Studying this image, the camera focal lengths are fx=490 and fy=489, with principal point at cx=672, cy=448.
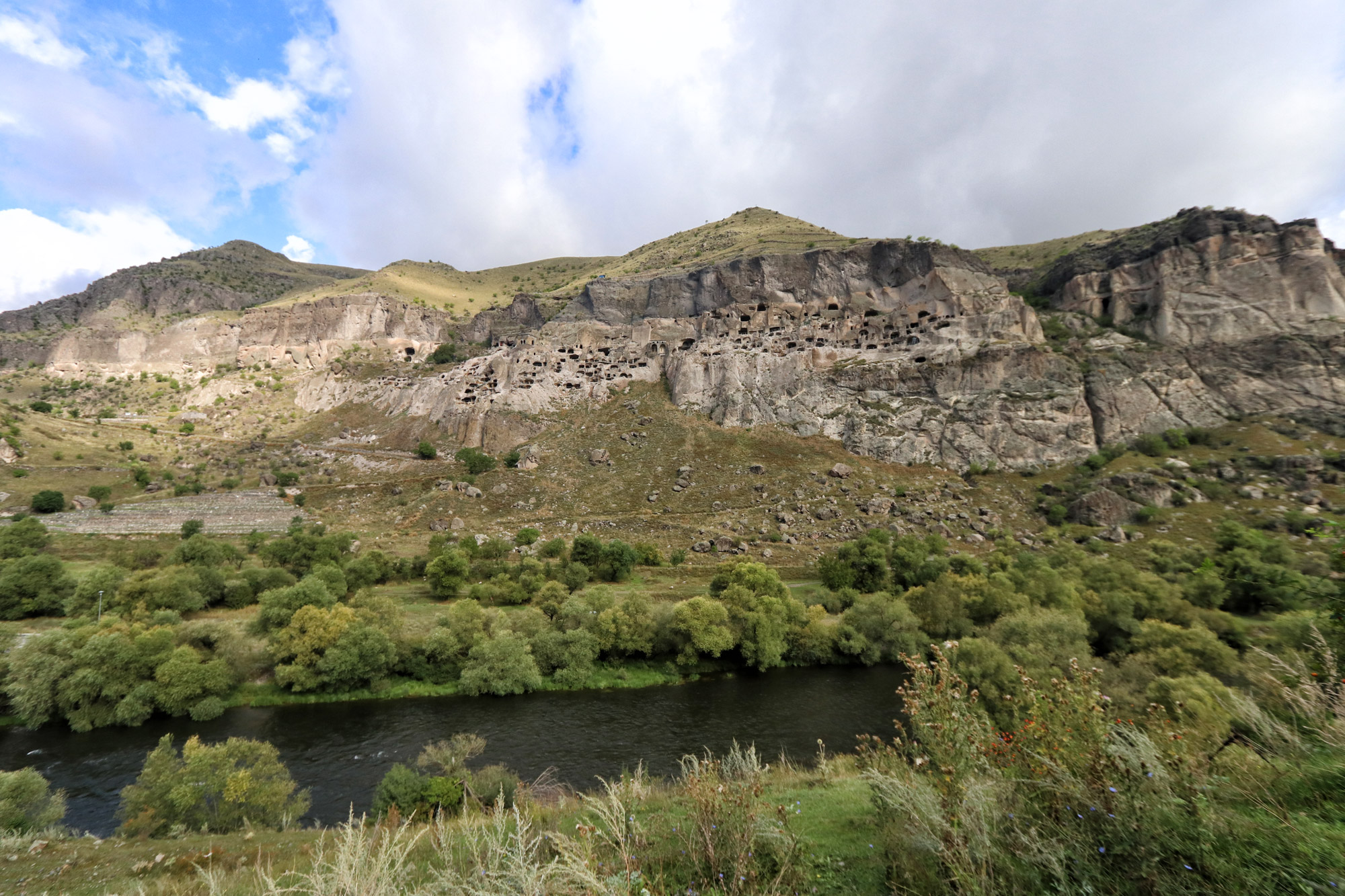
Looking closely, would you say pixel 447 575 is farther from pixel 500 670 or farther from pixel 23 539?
pixel 23 539

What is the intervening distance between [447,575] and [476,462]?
95.4 feet

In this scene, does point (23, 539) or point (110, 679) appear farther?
point (23, 539)

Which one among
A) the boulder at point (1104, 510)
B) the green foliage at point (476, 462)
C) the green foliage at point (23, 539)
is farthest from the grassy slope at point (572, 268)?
the green foliage at point (23, 539)

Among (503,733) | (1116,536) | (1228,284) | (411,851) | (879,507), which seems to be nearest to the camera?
(411,851)

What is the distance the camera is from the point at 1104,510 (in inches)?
1989

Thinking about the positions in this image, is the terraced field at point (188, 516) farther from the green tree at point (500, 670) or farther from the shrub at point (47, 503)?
the green tree at point (500, 670)

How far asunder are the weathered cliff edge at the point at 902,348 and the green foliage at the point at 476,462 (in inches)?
166

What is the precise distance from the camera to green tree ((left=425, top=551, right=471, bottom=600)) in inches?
1613

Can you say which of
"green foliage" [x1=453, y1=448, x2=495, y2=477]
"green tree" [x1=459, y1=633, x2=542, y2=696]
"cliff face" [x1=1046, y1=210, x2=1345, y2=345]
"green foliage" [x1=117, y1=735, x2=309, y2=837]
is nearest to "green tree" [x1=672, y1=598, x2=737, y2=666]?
"green tree" [x1=459, y1=633, x2=542, y2=696]

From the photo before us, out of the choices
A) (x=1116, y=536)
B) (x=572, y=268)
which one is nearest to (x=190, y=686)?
(x=1116, y=536)

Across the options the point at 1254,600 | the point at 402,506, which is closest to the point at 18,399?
the point at 402,506

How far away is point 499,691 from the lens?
2777 centimetres

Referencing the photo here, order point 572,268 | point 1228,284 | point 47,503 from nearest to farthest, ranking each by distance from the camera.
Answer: point 47,503, point 1228,284, point 572,268

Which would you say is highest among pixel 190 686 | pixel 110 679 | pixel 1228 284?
pixel 1228 284
